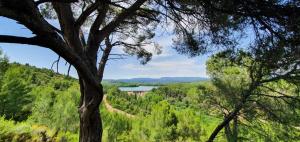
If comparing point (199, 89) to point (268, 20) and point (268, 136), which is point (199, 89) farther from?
point (268, 20)

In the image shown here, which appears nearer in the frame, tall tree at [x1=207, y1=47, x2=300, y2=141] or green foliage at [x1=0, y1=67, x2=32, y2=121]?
tall tree at [x1=207, y1=47, x2=300, y2=141]

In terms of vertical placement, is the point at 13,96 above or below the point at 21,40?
below

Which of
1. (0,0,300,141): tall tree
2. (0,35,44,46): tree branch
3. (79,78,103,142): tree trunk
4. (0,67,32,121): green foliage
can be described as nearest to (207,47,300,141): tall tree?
(0,0,300,141): tall tree

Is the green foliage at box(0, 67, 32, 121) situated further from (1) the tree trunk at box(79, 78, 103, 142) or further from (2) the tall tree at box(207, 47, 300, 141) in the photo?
(1) the tree trunk at box(79, 78, 103, 142)

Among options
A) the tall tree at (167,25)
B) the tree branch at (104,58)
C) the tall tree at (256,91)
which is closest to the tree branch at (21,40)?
the tall tree at (167,25)

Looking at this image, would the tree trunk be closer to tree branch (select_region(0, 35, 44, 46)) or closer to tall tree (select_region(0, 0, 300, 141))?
tall tree (select_region(0, 0, 300, 141))

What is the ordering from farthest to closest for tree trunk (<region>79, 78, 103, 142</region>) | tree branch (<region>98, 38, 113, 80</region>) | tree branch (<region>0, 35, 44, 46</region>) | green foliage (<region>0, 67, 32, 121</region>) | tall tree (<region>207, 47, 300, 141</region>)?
green foliage (<region>0, 67, 32, 121</region>) < tall tree (<region>207, 47, 300, 141</region>) < tree branch (<region>98, 38, 113, 80</region>) < tree trunk (<region>79, 78, 103, 142</region>) < tree branch (<region>0, 35, 44, 46</region>)

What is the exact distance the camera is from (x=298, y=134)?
6.94 m

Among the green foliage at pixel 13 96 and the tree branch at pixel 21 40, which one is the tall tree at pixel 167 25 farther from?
the green foliage at pixel 13 96

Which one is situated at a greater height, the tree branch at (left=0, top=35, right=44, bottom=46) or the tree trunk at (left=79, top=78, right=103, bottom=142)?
the tree branch at (left=0, top=35, right=44, bottom=46)

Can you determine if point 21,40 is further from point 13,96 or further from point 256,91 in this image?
point 13,96

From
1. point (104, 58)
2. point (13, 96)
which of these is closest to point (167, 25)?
point (104, 58)

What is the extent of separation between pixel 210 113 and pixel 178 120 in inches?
887

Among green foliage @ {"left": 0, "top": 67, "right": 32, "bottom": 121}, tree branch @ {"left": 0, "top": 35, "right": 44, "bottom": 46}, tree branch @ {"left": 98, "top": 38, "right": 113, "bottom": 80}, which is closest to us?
tree branch @ {"left": 0, "top": 35, "right": 44, "bottom": 46}
